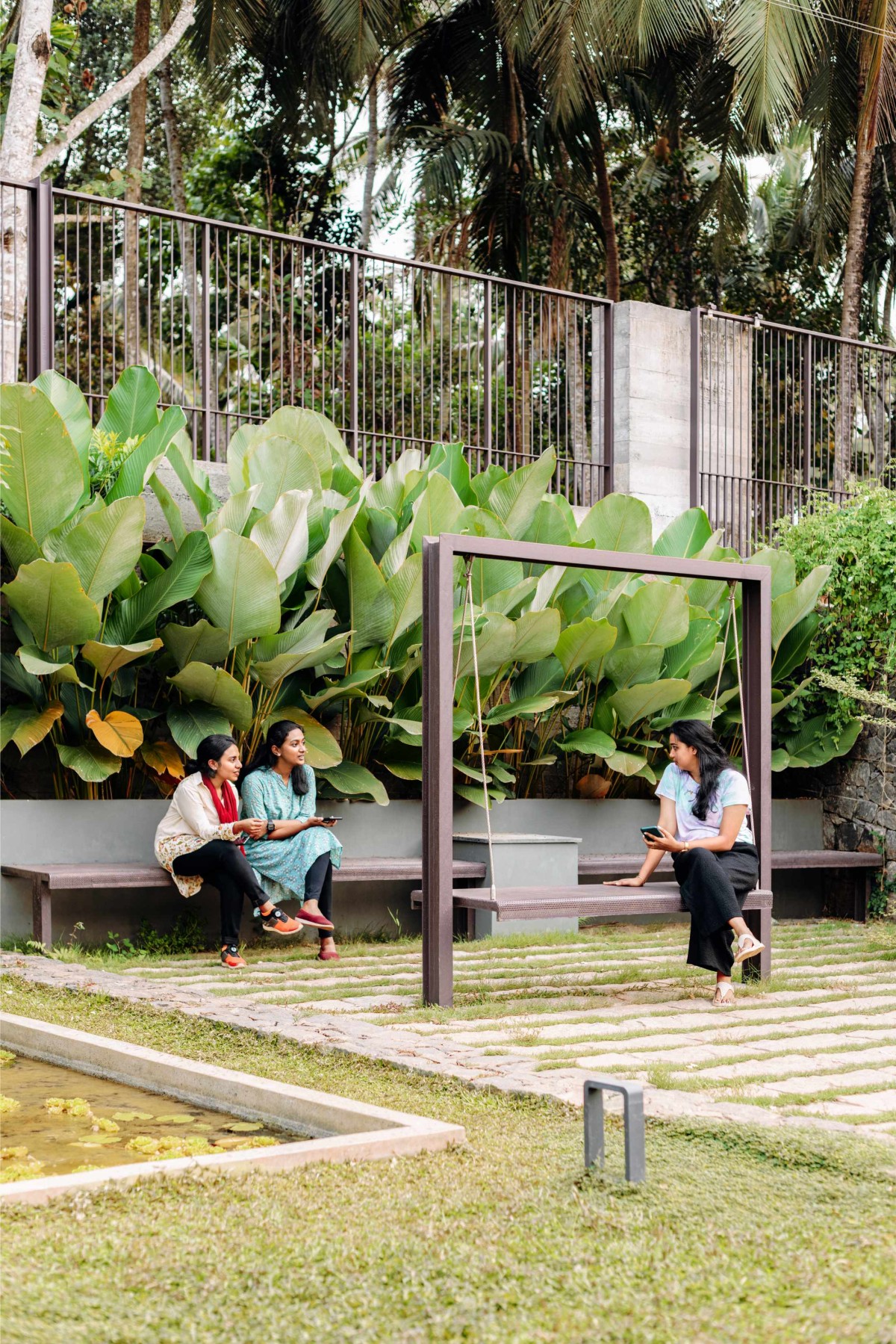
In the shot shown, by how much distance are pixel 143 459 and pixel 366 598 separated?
1466 mm

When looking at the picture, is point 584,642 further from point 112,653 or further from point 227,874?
point 112,653

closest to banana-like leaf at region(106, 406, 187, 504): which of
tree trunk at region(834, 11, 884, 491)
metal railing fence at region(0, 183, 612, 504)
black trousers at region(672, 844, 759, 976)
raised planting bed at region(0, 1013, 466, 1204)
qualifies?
metal railing fence at region(0, 183, 612, 504)

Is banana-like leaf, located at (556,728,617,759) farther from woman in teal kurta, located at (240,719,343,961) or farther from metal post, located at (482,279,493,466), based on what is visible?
metal post, located at (482,279,493,466)

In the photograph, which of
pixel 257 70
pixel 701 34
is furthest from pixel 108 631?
pixel 257 70

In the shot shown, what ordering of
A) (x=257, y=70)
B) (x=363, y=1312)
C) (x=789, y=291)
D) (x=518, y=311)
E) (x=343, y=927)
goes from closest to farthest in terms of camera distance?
(x=363, y=1312), (x=343, y=927), (x=518, y=311), (x=257, y=70), (x=789, y=291)

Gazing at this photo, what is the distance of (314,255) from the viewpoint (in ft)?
32.7

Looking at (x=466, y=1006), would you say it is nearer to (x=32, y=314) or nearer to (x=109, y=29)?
(x=32, y=314)

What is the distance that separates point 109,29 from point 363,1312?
22471mm

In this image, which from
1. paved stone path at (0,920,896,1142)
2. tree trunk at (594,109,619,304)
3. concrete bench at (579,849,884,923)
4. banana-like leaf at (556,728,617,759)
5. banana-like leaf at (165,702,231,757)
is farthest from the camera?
tree trunk at (594,109,619,304)

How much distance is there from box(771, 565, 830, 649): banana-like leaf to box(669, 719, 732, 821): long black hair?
10.3 ft

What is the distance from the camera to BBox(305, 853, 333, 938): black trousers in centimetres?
765

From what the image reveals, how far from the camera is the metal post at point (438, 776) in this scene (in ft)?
19.8

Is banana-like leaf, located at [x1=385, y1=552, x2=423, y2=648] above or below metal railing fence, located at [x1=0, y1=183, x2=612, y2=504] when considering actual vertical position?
below

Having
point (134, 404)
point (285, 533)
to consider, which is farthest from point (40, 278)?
point (285, 533)
